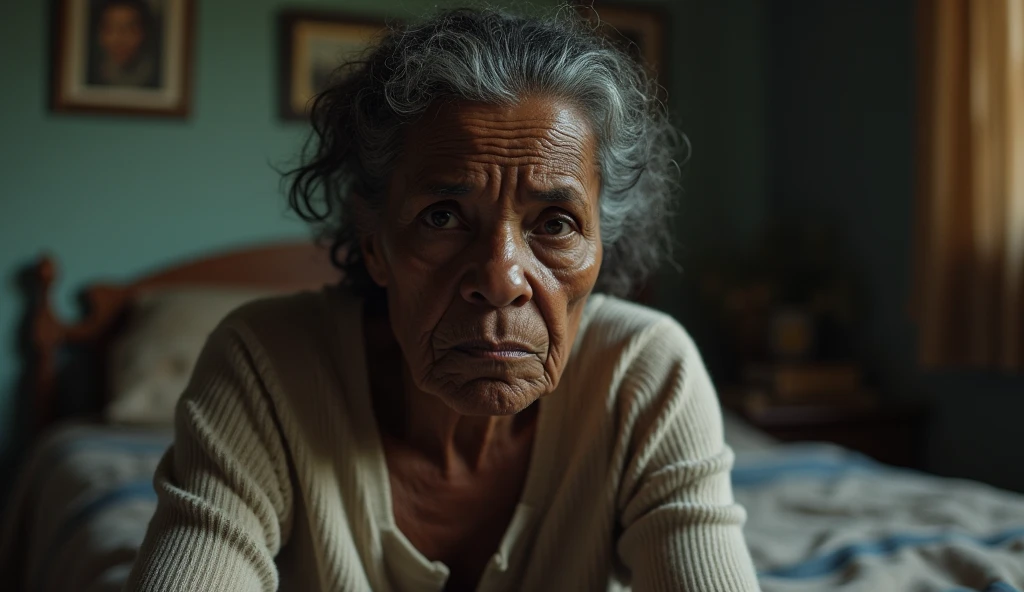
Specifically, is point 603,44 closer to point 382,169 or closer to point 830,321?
point 382,169

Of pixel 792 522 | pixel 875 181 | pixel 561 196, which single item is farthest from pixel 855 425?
pixel 561 196

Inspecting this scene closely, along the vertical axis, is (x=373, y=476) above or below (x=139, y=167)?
below

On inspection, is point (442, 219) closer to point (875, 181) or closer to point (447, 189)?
point (447, 189)

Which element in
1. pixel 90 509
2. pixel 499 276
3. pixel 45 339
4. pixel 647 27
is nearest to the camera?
pixel 499 276

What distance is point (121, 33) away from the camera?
2.87 m

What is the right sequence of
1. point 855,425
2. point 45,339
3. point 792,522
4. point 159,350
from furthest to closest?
point 855,425
point 45,339
point 159,350
point 792,522

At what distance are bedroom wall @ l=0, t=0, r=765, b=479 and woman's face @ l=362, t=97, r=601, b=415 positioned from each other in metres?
1.75

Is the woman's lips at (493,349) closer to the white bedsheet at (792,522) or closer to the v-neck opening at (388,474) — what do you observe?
the v-neck opening at (388,474)

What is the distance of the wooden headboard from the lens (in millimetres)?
2719

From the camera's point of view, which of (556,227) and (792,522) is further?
(792,522)

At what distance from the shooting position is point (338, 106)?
1087mm

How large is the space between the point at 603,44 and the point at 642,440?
476 millimetres

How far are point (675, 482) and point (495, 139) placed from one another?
43 cm

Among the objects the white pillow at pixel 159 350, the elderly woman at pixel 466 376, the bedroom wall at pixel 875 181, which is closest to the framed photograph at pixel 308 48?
the white pillow at pixel 159 350
